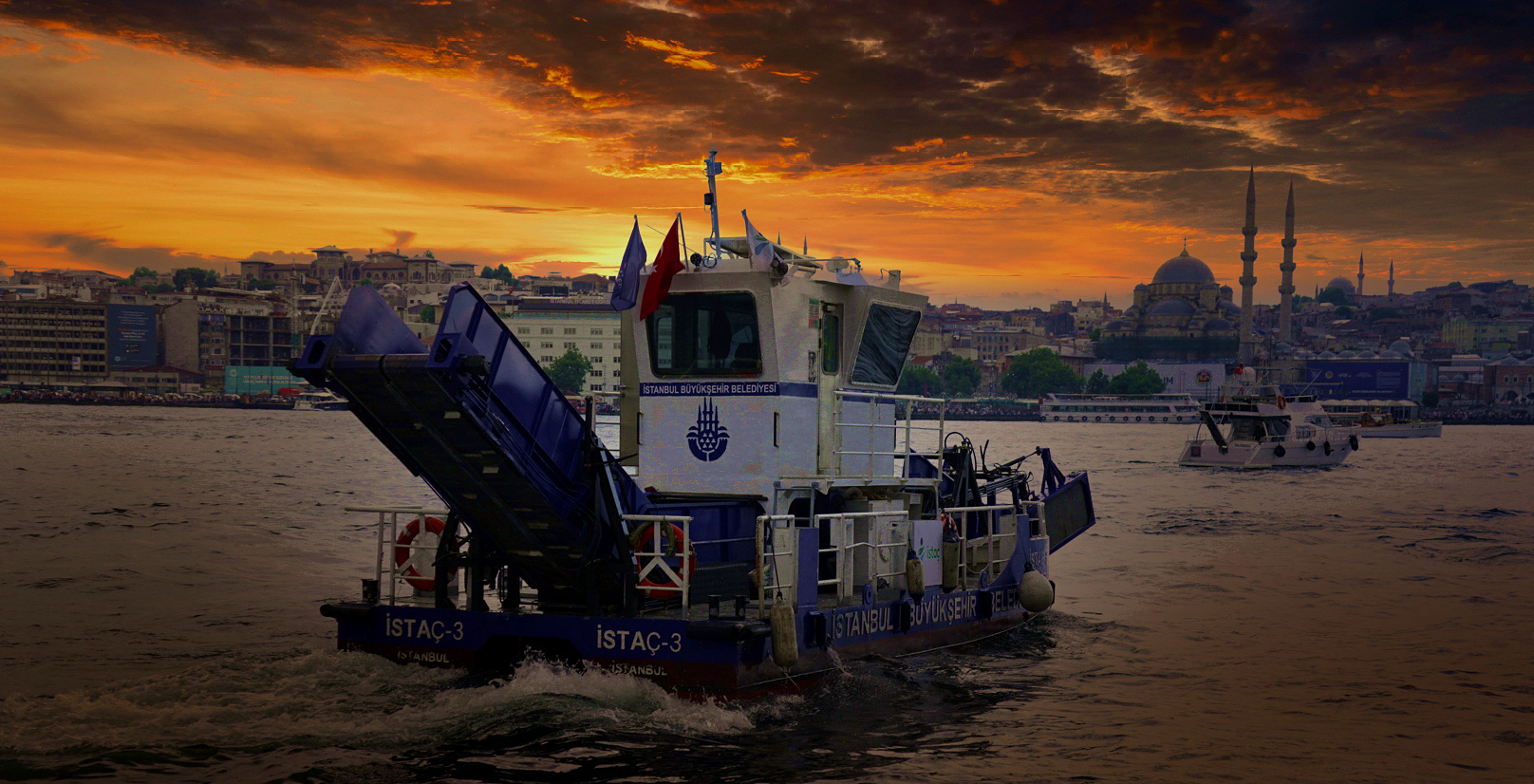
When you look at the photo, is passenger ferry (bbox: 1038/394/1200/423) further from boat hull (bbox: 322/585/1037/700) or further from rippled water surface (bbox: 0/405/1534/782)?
boat hull (bbox: 322/585/1037/700)

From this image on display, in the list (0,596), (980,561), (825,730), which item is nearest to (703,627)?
(825,730)

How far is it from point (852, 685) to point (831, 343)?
12.9 ft

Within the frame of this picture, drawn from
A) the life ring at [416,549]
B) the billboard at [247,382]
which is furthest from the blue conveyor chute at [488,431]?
the billboard at [247,382]

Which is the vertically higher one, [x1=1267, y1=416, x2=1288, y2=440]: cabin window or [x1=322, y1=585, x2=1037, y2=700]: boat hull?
[x1=1267, y1=416, x2=1288, y2=440]: cabin window

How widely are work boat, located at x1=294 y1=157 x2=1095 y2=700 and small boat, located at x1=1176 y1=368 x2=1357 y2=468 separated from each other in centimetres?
5977

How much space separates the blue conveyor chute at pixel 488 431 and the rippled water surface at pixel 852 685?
4.34ft

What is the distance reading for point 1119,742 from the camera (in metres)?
13.1

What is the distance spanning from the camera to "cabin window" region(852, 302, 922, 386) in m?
14.8

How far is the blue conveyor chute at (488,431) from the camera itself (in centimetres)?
1013

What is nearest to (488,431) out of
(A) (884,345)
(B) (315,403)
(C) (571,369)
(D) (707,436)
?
(D) (707,436)

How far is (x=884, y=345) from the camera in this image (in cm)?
1534

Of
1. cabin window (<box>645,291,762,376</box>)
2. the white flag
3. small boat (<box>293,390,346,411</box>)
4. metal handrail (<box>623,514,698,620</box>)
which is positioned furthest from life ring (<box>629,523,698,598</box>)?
small boat (<box>293,390,346,411</box>)

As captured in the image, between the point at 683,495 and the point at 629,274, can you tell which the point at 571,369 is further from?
the point at 629,274

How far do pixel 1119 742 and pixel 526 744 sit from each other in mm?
6283
